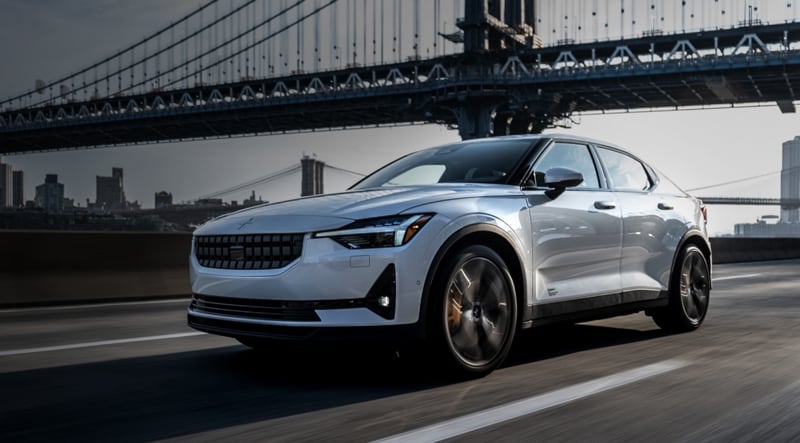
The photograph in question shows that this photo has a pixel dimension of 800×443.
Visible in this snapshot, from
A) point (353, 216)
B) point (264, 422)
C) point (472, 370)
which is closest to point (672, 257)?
point (472, 370)

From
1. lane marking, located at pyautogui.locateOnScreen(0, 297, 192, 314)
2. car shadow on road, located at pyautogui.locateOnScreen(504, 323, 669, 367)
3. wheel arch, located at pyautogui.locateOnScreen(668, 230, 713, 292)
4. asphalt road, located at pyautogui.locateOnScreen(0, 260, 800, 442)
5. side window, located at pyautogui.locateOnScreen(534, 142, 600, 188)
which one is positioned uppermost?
side window, located at pyautogui.locateOnScreen(534, 142, 600, 188)

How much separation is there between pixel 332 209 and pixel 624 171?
2.87 metres

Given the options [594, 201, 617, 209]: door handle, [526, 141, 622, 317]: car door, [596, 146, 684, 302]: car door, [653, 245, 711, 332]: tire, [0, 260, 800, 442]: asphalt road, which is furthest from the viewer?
[653, 245, 711, 332]: tire

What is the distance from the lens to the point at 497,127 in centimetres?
9319

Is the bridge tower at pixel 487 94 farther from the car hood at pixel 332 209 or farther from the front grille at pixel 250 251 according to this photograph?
the front grille at pixel 250 251

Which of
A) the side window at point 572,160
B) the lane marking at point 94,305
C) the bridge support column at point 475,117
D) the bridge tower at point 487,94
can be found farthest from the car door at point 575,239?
A: the bridge support column at point 475,117

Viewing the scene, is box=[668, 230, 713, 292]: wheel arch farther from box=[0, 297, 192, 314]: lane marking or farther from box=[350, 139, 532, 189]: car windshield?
box=[0, 297, 192, 314]: lane marking

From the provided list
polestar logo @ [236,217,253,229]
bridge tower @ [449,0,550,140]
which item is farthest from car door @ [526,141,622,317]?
bridge tower @ [449,0,550,140]

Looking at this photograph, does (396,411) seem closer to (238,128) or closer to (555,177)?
(555,177)

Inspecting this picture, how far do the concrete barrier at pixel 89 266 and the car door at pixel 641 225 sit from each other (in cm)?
635

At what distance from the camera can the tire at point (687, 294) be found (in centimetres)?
688

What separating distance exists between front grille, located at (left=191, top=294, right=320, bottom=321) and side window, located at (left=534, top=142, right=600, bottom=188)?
2004 millimetres

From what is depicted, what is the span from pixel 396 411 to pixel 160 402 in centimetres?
115

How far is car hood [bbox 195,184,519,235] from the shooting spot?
462 cm
